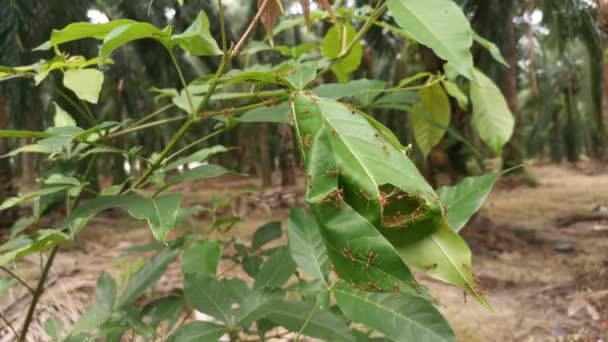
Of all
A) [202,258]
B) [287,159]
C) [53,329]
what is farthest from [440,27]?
[287,159]

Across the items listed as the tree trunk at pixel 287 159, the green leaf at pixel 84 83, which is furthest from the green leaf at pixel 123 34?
the tree trunk at pixel 287 159

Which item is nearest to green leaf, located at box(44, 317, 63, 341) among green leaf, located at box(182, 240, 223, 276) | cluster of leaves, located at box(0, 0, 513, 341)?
cluster of leaves, located at box(0, 0, 513, 341)

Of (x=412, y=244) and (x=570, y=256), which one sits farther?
(x=570, y=256)

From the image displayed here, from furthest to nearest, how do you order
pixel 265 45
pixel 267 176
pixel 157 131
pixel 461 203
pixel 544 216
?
pixel 267 176
pixel 157 131
pixel 544 216
pixel 265 45
pixel 461 203

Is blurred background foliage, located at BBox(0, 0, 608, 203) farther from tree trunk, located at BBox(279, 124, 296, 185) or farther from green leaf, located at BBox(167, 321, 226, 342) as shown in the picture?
green leaf, located at BBox(167, 321, 226, 342)

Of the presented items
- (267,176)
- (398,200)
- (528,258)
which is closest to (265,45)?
(398,200)

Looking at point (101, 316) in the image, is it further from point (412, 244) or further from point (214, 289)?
point (412, 244)

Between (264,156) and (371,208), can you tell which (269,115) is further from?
(264,156)
